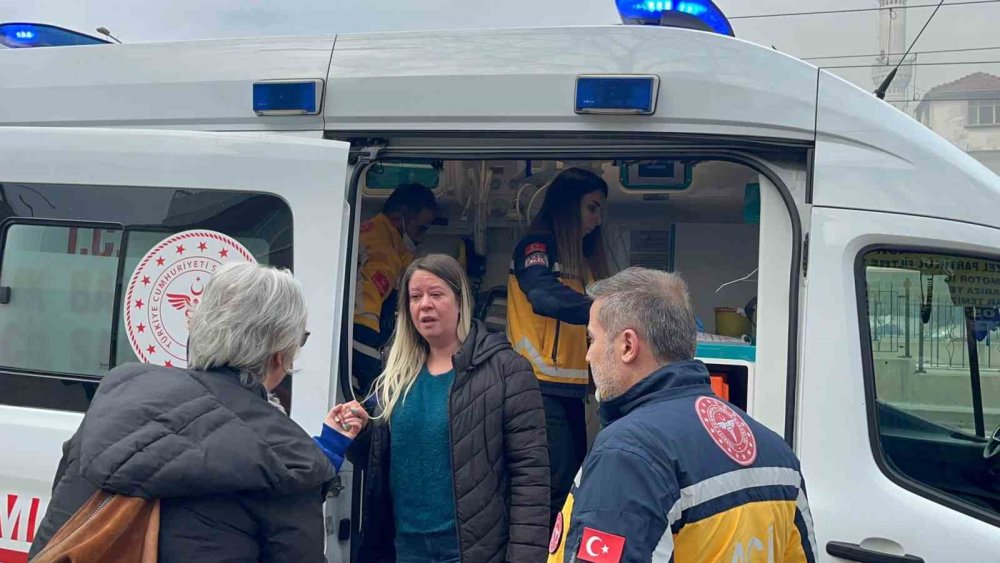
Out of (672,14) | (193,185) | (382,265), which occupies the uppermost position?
(672,14)

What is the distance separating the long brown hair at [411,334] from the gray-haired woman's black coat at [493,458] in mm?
118

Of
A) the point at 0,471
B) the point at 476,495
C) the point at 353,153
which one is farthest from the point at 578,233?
the point at 0,471

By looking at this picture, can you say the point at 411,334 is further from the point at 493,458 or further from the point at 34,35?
the point at 34,35

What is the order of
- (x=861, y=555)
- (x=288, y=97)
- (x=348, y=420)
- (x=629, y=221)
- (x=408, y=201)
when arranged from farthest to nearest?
(x=629, y=221) → (x=408, y=201) → (x=288, y=97) → (x=861, y=555) → (x=348, y=420)

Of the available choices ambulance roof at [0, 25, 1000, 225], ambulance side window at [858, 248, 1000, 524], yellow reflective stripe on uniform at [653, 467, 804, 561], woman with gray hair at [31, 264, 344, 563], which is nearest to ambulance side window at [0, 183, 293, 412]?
ambulance roof at [0, 25, 1000, 225]

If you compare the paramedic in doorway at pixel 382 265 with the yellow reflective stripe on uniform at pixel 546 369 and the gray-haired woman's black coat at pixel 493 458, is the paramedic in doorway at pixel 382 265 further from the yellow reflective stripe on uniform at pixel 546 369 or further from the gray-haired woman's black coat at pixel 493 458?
the gray-haired woman's black coat at pixel 493 458

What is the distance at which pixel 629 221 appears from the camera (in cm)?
445

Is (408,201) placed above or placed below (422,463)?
above

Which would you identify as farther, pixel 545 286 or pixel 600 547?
pixel 545 286

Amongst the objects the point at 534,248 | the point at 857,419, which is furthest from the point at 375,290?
the point at 857,419

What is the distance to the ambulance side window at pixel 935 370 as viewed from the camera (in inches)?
90.6

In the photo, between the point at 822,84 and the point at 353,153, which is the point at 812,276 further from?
the point at 353,153

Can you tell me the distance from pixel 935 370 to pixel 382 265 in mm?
2191

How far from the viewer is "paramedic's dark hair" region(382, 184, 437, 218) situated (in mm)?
3748
